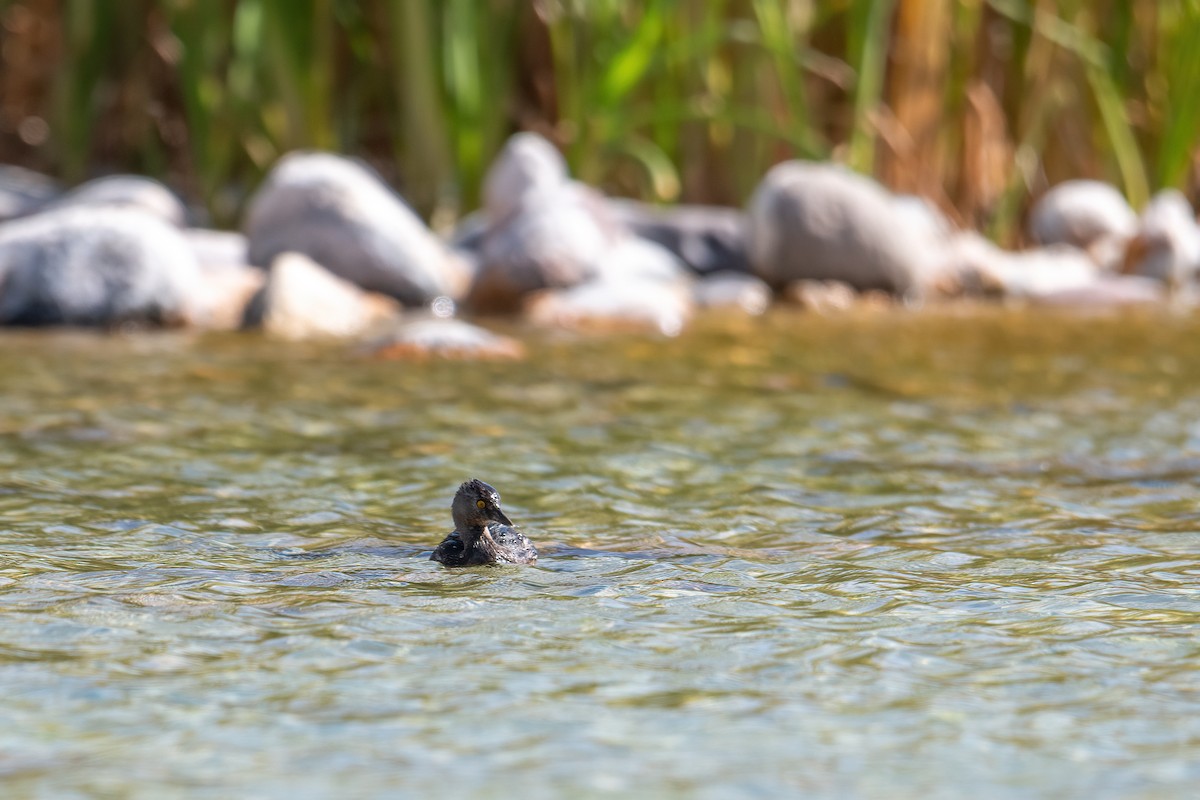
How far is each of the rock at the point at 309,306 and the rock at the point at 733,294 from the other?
6.34 feet

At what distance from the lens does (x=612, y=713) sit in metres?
2.56

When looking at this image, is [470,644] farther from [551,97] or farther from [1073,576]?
[551,97]

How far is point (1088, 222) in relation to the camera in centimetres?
1218

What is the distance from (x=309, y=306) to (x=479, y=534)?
5438mm

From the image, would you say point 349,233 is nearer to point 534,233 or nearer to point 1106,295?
point 534,233

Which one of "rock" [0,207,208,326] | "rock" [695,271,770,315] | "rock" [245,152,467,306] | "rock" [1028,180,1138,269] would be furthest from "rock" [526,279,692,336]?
"rock" [1028,180,1138,269]

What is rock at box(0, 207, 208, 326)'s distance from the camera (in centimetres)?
870

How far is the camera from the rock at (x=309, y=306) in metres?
8.54

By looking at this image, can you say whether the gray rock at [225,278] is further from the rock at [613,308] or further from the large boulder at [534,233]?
the rock at [613,308]

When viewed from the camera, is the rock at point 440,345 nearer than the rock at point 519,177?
Yes

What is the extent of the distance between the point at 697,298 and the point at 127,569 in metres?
7.01

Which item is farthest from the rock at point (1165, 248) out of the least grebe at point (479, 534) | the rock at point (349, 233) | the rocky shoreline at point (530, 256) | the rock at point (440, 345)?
the least grebe at point (479, 534)

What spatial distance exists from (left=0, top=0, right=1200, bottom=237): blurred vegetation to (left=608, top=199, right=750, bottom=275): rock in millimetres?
504

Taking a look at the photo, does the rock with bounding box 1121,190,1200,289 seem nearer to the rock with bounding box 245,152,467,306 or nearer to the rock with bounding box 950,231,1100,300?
the rock with bounding box 950,231,1100,300
